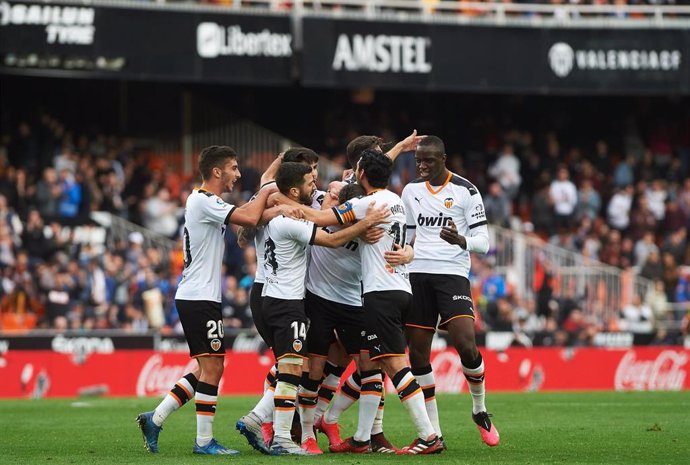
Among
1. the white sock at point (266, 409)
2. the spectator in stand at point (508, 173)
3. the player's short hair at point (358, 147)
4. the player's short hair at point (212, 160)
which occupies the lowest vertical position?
the white sock at point (266, 409)

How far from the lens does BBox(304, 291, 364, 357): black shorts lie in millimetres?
11344

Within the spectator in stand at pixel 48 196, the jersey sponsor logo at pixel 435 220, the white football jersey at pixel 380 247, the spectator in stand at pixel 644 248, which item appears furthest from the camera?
the spectator in stand at pixel 644 248

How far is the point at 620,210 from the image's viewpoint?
30.1 m

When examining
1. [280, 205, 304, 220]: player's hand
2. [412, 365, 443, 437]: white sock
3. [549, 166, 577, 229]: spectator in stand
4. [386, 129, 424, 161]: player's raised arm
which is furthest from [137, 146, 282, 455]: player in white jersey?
[549, 166, 577, 229]: spectator in stand

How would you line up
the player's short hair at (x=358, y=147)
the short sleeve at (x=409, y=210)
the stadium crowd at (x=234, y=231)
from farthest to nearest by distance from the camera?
the stadium crowd at (x=234, y=231) < the short sleeve at (x=409, y=210) < the player's short hair at (x=358, y=147)

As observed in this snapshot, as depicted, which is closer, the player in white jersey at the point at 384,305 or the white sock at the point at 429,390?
the player in white jersey at the point at 384,305

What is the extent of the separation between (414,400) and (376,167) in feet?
6.35

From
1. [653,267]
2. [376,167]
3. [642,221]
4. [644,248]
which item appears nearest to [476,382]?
[376,167]

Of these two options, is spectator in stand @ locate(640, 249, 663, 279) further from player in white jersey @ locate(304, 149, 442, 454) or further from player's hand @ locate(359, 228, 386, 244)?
player's hand @ locate(359, 228, 386, 244)

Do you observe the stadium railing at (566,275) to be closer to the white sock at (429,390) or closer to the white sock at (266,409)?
the white sock at (429,390)

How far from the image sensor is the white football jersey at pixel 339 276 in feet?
37.4

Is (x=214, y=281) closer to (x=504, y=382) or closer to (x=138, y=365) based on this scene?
(x=138, y=365)

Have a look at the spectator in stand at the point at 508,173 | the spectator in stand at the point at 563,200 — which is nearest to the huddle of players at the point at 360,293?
the spectator in stand at the point at 563,200

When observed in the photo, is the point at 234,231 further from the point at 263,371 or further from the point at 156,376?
the point at 156,376
